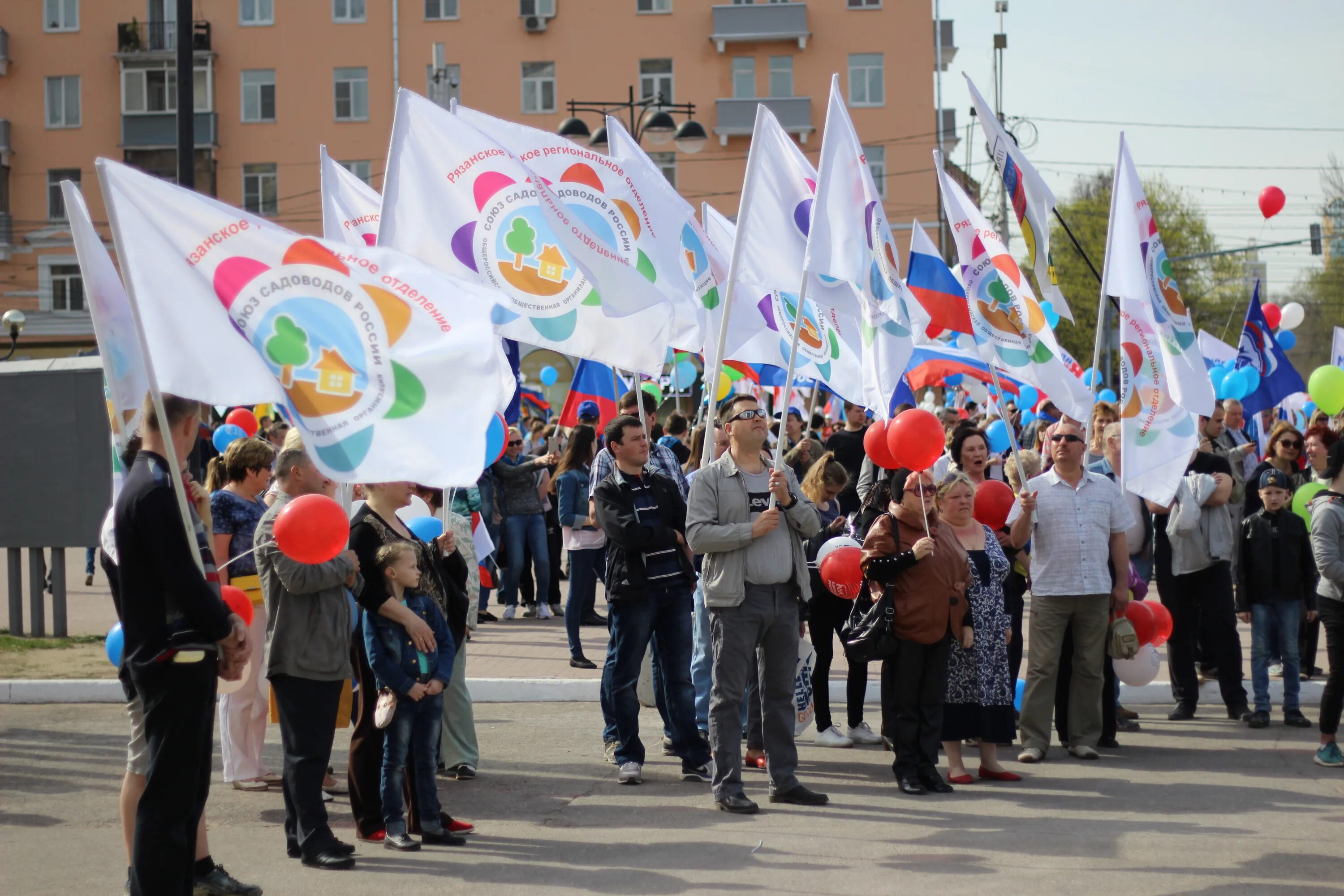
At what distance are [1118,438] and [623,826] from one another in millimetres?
4558

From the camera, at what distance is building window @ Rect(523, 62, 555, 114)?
48.4 metres

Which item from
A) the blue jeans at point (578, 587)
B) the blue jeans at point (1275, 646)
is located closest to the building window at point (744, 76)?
the blue jeans at point (578, 587)

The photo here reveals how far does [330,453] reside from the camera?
5.36 meters

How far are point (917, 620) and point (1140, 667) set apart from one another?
6.32 ft

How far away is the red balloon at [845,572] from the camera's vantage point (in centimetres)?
832

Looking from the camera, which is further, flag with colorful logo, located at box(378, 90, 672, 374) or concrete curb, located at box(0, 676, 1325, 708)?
concrete curb, located at box(0, 676, 1325, 708)

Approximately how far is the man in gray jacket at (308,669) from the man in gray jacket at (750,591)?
1.95 m

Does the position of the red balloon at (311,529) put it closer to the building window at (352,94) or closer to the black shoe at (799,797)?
the black shoe at (799,797)

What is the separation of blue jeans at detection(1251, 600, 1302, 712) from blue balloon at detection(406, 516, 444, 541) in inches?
218

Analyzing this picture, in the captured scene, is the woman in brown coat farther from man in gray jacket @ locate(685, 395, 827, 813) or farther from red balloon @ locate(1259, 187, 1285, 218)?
red balloon @ locate(1259, 187, 1285, 218)

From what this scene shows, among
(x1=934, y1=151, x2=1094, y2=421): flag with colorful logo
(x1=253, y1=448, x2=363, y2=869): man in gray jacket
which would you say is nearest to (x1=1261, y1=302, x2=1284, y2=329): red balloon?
(x1=934, y1=151, x2=1094, y2=421): flag with colorful logo


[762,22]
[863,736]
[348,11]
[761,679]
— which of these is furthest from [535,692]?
Answer: [348,11]

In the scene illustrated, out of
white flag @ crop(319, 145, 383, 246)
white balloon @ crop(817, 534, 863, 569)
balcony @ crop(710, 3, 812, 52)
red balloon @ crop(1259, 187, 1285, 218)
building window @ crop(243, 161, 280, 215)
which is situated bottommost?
white balloon @ crop(817, 534, 863, 569)

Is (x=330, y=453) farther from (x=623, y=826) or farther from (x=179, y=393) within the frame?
(x=623, y=826)
